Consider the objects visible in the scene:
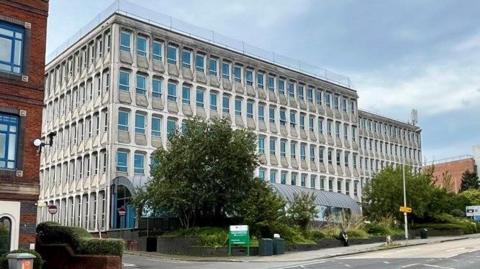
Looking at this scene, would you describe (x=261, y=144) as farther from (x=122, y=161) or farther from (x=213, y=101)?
(x=122, y=161)

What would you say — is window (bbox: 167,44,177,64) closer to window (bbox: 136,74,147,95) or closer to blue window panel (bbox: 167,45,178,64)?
blue window panel (bbox: 167,45,178,64)

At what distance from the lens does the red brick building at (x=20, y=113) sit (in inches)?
959

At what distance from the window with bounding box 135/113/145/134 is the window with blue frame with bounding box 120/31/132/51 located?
5739mm

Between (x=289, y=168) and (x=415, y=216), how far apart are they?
46.7 feet

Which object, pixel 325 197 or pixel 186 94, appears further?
pixel 325 197

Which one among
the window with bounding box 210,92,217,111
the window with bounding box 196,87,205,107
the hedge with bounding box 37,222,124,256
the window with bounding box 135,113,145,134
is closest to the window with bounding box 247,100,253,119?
the window with bounding box 210,92,217,111

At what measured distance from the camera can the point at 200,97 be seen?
195ft

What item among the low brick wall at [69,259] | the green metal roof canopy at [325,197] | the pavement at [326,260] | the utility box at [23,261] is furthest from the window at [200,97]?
the utility box at [23,261]

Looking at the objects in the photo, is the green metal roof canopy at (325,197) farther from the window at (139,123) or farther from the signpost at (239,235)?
the signpost at (239,235)

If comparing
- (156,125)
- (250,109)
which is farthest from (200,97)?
(250,109)

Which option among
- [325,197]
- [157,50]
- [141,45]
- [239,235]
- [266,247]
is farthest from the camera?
[325,197]

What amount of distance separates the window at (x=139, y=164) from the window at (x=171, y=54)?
9293mm

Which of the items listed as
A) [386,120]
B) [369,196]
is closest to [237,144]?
[369,196]

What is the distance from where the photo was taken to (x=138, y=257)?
3672cm
